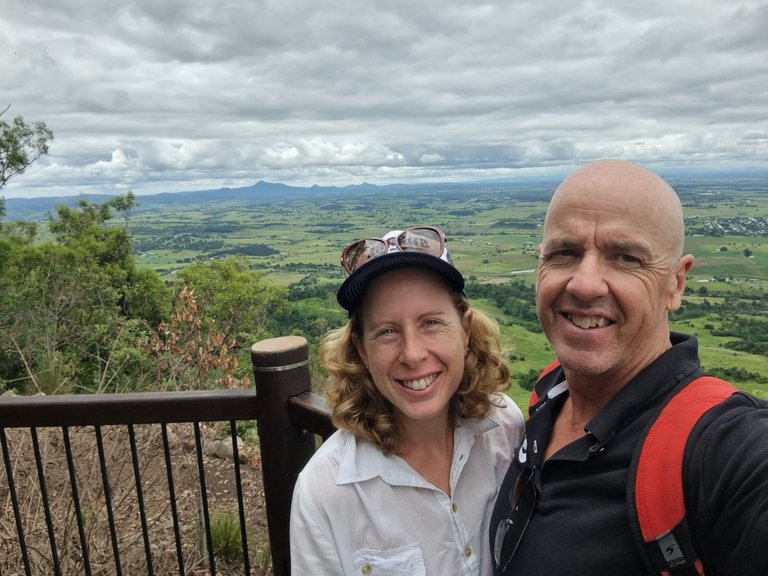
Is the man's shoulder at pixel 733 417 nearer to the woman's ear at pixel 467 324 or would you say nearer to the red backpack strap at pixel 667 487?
the red backpack strap at pixel 667 487

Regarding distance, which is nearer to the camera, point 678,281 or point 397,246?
point 678,281

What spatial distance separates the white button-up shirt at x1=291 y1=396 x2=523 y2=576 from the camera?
144 cm

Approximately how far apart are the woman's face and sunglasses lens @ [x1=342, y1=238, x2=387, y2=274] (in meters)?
0.07

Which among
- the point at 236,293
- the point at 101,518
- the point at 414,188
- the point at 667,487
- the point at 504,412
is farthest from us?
the point at 414,188

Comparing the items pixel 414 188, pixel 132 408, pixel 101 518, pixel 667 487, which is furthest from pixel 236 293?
pixel 414 188

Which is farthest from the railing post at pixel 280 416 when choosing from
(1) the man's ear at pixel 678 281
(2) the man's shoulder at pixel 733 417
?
(2) the man's shoulder at pixel 733 417

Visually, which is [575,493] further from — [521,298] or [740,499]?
[521,298]

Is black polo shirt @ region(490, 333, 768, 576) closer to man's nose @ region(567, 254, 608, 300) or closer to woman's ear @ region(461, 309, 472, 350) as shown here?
man's nose @ region(567, 254, 608, 300)

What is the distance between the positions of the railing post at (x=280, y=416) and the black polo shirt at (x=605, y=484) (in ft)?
2.69

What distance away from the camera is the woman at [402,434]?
1451 mm

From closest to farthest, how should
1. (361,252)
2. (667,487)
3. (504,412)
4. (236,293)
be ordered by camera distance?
1. (667,487)
2. (361,252)
3. (504,412)
4. (236,293)

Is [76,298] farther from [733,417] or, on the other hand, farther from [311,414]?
[733,417]

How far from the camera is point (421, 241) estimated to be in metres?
1.55

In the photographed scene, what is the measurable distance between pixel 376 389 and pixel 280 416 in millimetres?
488
